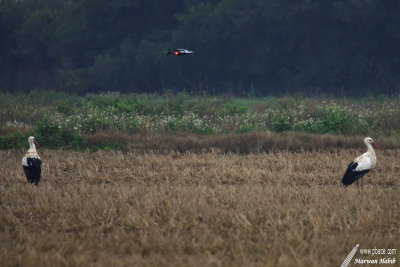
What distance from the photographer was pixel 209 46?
37.3 m

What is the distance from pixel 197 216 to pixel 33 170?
13.3 feet

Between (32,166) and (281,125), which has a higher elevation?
(32,166)

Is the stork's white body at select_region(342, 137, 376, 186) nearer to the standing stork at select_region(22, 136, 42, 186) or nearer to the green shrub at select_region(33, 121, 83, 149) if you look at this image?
the standing stork at select_region(22, 136, 42, 186)

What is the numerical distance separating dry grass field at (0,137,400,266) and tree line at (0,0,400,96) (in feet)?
78.4

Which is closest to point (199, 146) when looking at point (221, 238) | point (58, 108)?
point (221, 238)

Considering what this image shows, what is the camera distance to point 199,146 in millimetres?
14453

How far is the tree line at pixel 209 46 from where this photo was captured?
34.3m

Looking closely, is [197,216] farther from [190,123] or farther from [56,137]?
[190,123]

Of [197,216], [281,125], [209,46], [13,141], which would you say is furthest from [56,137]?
[209,46]

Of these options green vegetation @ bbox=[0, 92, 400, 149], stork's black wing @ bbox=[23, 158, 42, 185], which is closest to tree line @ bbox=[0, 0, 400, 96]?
green vegetation @ bbox=[0, 92, 400, 149]

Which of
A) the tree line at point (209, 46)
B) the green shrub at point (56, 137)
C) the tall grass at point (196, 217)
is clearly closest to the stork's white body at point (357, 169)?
the tall grass at point (196, 217)

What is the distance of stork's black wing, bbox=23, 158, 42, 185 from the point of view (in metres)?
9.52

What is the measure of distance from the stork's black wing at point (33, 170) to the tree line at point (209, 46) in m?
24.9

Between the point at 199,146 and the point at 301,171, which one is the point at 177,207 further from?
the point at 199,146
